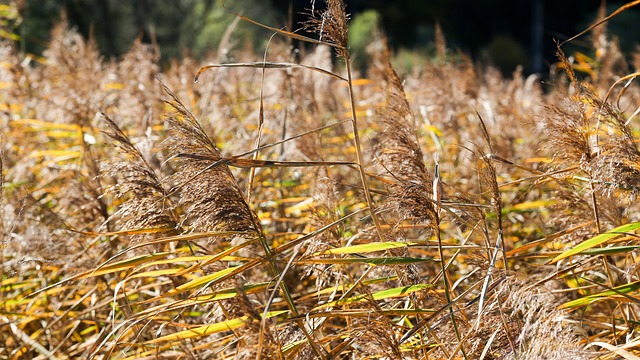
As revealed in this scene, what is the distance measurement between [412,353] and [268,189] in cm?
160

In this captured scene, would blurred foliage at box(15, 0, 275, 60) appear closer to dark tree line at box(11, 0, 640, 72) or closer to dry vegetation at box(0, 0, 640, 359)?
dark tree line at box(11, 0, 640, 72)

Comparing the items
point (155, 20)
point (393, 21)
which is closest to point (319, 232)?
point (155, 20)

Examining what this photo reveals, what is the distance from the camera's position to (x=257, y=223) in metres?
1.74

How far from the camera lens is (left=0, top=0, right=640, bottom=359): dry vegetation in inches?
66.3

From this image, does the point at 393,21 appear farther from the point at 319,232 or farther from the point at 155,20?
the point at 319,232

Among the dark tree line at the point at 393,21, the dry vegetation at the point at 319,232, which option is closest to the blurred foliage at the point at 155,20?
the dark tree line at the point at 393,21

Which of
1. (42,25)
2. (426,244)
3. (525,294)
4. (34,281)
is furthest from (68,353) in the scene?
(42,25)

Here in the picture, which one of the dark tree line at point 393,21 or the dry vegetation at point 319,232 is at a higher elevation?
the dark tree line at point 393,21

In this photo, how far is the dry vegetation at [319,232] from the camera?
168cm

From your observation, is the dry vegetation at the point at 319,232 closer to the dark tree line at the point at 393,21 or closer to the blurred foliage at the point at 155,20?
the dark tree line at the point at 393,21

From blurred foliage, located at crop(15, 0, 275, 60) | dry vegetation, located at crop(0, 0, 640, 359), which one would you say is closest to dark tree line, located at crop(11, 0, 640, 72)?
blurred foliage, located at crop(15, 0, 275, 60)

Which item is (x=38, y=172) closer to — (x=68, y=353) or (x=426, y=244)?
(x=68, y=353)

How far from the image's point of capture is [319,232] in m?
1.68

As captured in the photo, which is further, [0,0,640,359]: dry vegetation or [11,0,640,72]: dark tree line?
[11,0,640,72]: dark tree line
